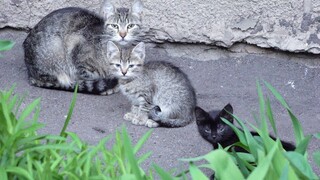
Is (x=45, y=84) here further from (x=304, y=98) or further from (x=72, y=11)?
(x=304, y=98)

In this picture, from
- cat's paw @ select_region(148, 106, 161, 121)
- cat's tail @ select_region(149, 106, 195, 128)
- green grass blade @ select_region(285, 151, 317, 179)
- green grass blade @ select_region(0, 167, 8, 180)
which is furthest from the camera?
cat's paw @ select_region(148, 106, 161, 121)

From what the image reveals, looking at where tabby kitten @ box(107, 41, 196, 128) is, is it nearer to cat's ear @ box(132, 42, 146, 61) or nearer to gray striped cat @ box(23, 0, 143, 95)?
cat's ear @ box(132, 42, 146, 61)

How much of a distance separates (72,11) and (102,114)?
1252mm

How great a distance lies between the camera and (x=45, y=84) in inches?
268

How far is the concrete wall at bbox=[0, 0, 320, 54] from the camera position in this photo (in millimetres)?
6801

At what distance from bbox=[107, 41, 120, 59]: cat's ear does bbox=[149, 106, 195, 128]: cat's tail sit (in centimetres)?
59

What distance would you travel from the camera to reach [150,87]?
6.36 meters

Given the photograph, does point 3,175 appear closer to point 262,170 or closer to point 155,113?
point 262,170

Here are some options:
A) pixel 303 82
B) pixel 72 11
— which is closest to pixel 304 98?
pixel 303 82

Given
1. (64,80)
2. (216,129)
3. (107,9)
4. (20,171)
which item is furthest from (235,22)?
(20,171)

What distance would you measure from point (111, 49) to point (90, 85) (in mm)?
436

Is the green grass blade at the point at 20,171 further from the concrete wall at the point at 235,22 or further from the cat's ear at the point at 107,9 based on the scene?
the concrete wall at the point at 235,22

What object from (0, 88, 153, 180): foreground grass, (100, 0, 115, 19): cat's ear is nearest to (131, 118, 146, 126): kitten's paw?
(100, 0, 115, 19): cat's ear

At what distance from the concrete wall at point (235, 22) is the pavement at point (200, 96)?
14 cm
